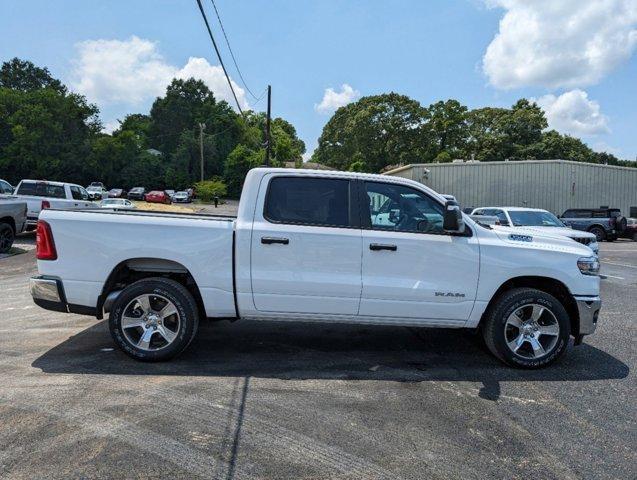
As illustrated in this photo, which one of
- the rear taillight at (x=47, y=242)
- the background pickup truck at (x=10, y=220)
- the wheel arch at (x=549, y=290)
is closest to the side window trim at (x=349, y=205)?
the wheel arch at (x=549, y=290)

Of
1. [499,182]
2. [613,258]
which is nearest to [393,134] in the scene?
[499,182]

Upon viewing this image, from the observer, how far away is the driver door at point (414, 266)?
4.77 metres

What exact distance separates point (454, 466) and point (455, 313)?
1.93m

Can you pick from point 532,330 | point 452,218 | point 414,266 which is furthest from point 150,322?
point 532,330

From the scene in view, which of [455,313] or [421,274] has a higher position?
[421,274]

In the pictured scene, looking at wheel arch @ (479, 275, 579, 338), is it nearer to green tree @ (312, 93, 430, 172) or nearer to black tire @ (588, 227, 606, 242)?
black tire @ (588, 227, 606, 242)

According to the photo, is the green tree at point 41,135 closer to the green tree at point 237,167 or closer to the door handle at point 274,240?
the green tree at point 237,167

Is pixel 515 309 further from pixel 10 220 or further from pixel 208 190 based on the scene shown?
pixel 208 190

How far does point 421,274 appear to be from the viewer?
15.8 ft

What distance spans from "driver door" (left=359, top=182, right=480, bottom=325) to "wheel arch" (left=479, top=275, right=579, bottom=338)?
37 centimetres

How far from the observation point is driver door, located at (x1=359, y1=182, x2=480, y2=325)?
15.7 ft

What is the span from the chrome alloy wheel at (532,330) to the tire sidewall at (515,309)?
0.04 m

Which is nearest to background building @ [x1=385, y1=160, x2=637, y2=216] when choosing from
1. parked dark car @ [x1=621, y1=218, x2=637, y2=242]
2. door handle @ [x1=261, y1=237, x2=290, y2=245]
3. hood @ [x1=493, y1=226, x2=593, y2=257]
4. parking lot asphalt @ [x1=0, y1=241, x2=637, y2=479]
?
parked dark car @ [x1=621, y1=218, x2=637, y2=242]

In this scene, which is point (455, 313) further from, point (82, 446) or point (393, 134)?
point (393, 134)
